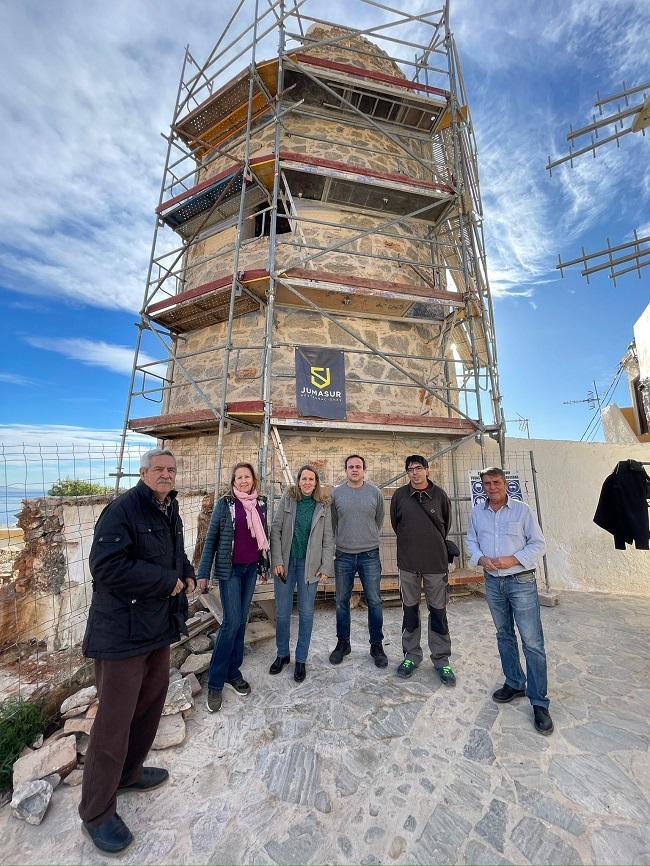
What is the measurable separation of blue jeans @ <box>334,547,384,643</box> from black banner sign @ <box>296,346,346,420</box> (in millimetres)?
2532

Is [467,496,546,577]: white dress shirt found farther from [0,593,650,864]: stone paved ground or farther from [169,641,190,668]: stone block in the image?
[169,641,190,668]: stone block

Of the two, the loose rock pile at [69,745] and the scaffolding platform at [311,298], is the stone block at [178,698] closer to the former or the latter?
the loose rock pile at [69,745]

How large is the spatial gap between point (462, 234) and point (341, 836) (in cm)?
801

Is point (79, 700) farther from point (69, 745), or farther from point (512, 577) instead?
point (512, 577)

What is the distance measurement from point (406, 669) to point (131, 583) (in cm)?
266

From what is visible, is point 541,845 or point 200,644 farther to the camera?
point 200,644

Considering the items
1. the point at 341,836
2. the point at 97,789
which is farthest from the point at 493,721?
the point at 97,789

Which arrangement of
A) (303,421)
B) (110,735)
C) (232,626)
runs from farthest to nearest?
(303,421), (232,626), (110,735)

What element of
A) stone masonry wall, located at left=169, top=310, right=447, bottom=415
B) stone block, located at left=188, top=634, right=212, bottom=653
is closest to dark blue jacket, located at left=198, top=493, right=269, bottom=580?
stone block, located at left=188, top=634, right=212, bottom=653

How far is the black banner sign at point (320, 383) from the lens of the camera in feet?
19.5

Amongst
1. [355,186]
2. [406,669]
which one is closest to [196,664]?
[406,669]

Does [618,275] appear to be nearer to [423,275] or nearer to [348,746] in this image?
[423,275]

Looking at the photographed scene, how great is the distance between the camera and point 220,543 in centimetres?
330

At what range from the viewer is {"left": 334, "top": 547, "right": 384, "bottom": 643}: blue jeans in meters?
3.84
